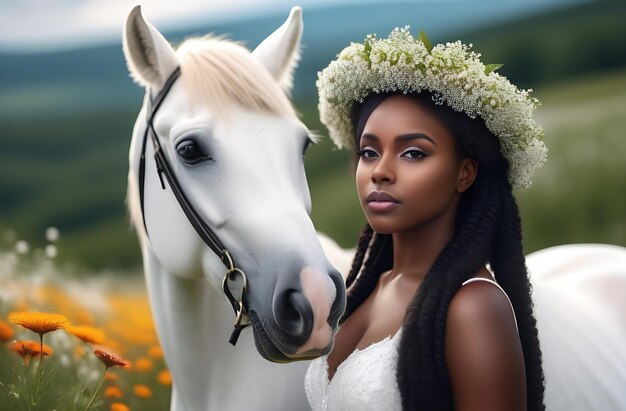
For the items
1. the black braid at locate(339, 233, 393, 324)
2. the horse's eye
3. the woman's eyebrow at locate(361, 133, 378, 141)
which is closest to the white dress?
the black braid at locate(339, 233, 393, 324)

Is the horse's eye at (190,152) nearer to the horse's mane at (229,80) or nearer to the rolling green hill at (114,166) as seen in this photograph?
the horse's mane at (229,80)

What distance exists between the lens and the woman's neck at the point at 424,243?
193cm

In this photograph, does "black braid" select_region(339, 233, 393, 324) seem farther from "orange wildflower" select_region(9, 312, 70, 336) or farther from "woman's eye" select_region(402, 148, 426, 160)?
"orange wildflower" select_region(9, 312, 70, 336)

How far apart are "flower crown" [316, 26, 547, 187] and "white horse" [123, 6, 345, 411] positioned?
0.27 m

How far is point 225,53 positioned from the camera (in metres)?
2.17

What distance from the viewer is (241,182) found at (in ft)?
6.30

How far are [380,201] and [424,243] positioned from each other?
175 mm

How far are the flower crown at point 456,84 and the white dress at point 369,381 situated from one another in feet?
1.32

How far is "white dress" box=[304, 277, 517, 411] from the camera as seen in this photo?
5.73ft

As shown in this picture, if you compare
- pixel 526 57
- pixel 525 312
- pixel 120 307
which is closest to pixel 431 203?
pixel 525 312

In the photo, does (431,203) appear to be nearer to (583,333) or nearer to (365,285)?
(365,285)

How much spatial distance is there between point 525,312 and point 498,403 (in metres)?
0.31

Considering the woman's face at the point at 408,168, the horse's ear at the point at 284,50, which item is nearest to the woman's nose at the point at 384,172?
the woman's face at the point at 408,168

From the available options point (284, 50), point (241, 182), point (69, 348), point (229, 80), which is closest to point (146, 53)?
point (229, 80)
